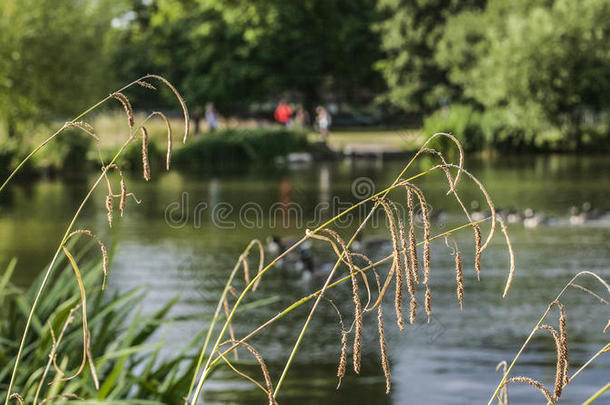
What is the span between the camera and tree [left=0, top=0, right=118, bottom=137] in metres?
41.2

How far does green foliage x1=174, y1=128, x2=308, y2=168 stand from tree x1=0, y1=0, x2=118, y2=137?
4.79m

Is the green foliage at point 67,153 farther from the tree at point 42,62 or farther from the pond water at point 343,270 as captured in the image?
the pond water at point 343,270

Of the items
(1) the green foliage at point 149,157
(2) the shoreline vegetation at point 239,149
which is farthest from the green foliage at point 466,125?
(1) the green foliage at point 149,157

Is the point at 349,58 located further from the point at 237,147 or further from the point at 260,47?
the point at 237,147

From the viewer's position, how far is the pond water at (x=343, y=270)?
400 inches

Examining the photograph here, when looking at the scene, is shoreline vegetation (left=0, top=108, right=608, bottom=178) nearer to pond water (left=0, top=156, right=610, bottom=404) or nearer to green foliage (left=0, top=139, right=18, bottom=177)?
green foliage (left=0, top=139, right=18, bottom=177)

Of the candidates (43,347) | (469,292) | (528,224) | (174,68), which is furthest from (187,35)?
(43,347)

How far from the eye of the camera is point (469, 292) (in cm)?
1488

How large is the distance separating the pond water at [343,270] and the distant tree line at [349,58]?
719 centimetres

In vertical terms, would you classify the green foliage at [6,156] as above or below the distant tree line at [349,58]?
below

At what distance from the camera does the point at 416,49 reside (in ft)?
210

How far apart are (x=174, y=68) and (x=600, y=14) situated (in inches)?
1024

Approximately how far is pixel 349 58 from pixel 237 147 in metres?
Answer: 23.1

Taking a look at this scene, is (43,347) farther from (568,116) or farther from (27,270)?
(568,116)
